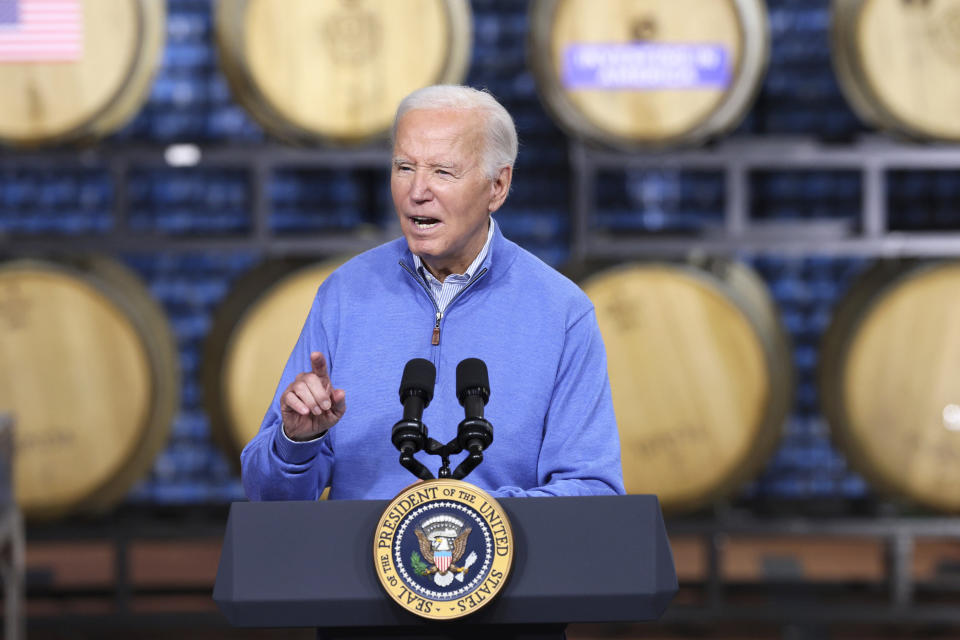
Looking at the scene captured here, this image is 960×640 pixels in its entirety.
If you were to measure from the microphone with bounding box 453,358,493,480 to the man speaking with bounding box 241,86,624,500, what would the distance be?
0.22m

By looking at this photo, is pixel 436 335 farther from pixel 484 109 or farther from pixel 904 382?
pixel 904 382

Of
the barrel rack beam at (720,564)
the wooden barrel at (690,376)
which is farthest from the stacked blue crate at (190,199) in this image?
the wooden barrel at (690,376)

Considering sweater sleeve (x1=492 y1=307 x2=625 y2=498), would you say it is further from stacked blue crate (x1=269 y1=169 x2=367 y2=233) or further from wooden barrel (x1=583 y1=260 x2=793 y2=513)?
stacked blue crate (x1=269 y1=169 x2=367 y2=233)

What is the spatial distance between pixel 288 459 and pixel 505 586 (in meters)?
0.35

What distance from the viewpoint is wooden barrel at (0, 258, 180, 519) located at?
3104 millimetres

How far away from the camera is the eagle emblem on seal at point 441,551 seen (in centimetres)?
107

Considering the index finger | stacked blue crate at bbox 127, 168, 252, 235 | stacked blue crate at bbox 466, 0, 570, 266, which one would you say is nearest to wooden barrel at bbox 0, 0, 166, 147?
stacked blue crate at bbox 127, 168, 252, 235

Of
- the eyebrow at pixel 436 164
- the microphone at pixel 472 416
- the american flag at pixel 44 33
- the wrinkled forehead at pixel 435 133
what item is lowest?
the microphone at pixel 472 416

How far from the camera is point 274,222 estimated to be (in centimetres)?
445

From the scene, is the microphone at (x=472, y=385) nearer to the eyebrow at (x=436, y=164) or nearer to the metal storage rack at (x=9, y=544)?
the eyebrow at (x=436, y=164)

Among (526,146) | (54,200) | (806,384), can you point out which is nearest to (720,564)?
(806,384)

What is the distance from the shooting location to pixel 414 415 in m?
1.13

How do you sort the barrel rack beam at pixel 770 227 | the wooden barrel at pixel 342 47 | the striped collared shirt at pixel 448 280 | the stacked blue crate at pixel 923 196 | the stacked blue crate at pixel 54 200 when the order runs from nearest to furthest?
the striped collared shirt at pixel 448 280 → the wooden barrel at pixel 342 47 → the barrel rack beam at pixel 770 227 → the stacked blue crate at pixel 923 196 → the stacked blue crate at pixel 54 200

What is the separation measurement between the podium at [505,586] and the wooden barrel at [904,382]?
2.14 metres
